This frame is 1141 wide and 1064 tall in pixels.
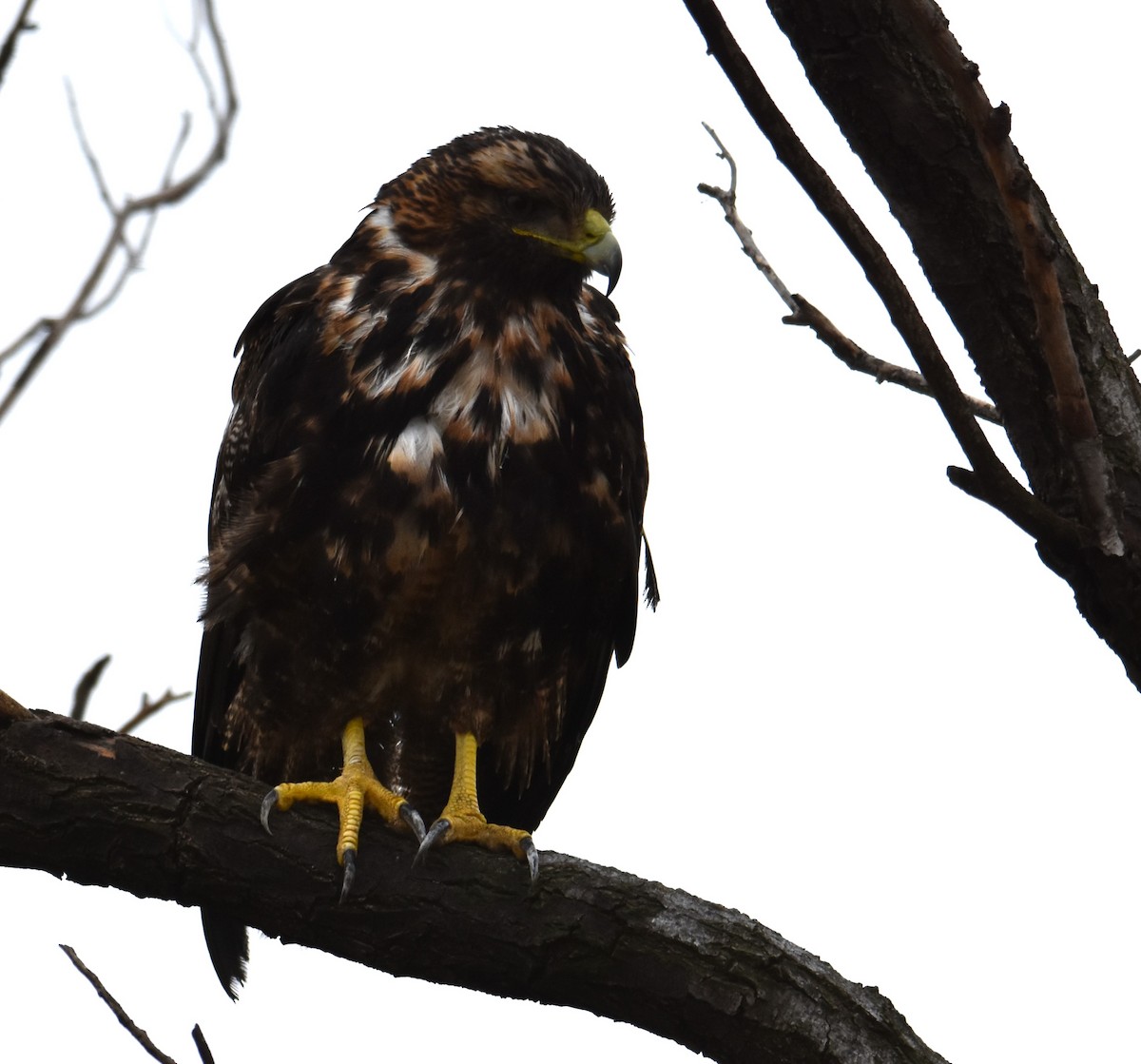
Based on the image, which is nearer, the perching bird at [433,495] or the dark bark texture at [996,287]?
the dark bark texture at [996,287]

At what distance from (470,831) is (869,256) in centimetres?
171

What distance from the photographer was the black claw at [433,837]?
3.19 meters

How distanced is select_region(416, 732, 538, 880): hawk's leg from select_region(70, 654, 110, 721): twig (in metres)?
0.85

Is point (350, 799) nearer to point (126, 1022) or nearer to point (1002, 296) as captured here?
point (126, 1022)

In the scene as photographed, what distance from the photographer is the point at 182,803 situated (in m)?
3.00

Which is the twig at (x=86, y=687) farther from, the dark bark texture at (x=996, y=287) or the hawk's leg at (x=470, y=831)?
the dark bark texture at (x=996, y=287)

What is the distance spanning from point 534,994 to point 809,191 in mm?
1731

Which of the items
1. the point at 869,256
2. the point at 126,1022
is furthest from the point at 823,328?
the point at 126,1022

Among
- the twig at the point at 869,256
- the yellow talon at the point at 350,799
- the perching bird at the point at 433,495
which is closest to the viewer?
the twig at the point at 869,256

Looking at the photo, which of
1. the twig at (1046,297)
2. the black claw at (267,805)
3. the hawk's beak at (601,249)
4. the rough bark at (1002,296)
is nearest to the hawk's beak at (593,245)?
the hawk's beak at (601,249)

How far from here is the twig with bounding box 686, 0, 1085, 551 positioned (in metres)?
2.23

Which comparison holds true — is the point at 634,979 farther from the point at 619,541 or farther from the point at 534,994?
the point at 619,541

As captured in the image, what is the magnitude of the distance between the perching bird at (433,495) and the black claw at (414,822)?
0.13 ft

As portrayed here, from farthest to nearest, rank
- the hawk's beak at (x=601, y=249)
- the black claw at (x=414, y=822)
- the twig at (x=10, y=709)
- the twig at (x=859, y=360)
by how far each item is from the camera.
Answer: the hawk's beak at (x=601, y=249) < the black claw at (x=414, y=822) < the twig at (x=10, y=709) < the twig at (x=859, y=360)
